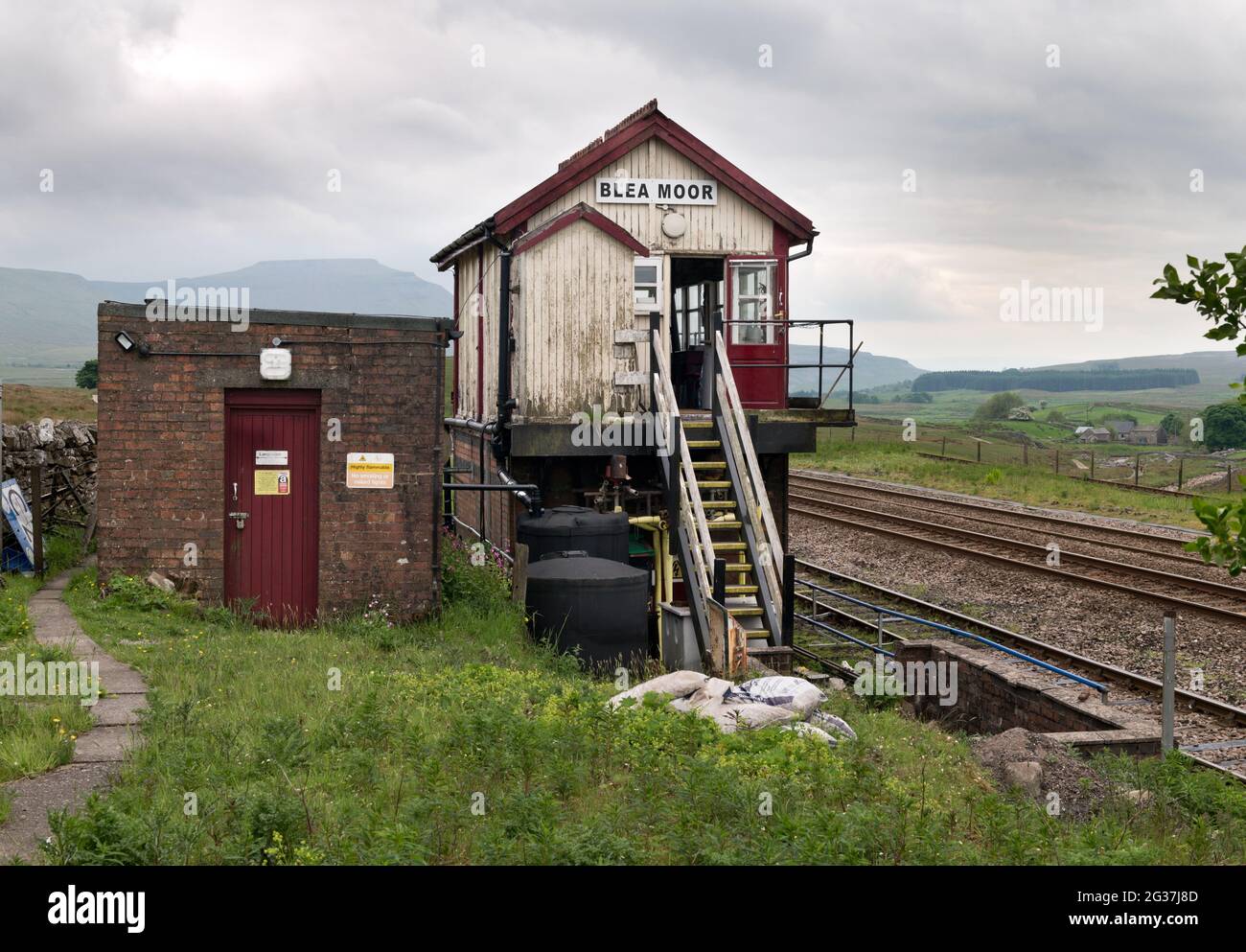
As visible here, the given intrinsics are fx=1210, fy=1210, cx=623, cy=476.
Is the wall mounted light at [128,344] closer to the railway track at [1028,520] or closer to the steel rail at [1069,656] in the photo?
the steel rail at [1069,656]

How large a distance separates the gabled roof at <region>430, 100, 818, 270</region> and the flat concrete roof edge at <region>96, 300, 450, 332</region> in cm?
412

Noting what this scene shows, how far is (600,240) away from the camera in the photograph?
671 inches

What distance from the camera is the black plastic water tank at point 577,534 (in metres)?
14.5

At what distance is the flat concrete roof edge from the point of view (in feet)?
41.4

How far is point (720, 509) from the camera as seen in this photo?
15.3 metres

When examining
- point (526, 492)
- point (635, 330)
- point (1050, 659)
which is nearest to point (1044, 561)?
point (1050, 659)

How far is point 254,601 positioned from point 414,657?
8.48 feet

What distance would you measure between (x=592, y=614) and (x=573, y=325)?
5.55 metres

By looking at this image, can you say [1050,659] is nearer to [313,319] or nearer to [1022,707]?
[1022,707]

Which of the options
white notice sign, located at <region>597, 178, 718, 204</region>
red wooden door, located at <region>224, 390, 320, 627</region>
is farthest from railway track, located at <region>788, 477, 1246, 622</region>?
red wooden door, located at <region>224, 390, 320, 627</region>

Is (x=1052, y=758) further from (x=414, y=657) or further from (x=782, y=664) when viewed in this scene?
(x=414, y=657)

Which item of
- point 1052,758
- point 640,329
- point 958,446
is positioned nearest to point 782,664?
point 1052,758

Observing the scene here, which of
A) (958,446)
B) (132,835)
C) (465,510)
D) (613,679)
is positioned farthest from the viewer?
(958,446)

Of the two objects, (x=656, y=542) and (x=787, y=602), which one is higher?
(x=656, y=542)
